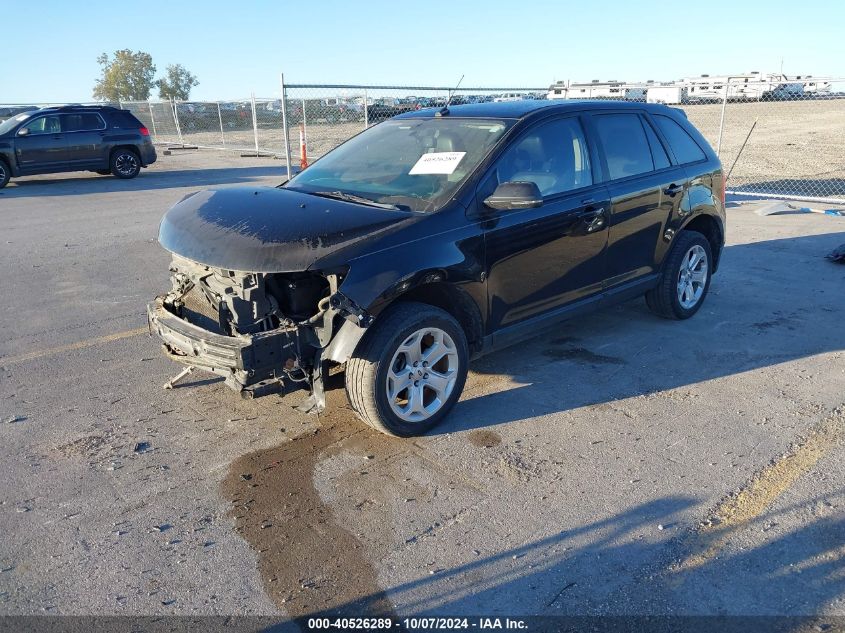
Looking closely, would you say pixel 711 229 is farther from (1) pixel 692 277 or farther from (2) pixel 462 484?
(2) pixel 462 484

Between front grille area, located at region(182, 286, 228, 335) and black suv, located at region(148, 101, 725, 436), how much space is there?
1 centimetres

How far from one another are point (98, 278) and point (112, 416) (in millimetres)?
3662

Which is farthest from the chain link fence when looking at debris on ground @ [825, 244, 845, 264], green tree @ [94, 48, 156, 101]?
green tree @ [94, 48, 156, 101]

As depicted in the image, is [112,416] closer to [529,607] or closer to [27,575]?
[27,575]

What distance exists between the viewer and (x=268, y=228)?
3760 millimetres

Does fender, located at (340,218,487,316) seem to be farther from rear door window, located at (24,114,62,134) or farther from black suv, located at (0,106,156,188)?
rear door window, located at (24,114,62,134)

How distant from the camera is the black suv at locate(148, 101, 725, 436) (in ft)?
11.9

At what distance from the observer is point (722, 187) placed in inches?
250

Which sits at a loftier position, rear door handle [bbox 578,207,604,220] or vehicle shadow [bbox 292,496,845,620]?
rear door handle [bbox 578,207,604,220]

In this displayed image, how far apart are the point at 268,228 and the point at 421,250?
33.3 inches

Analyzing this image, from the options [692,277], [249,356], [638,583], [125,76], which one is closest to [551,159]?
[692,277]

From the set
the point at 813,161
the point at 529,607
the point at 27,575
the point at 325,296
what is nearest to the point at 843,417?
the point at 529,607

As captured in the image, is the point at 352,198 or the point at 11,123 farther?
the point at 11,123

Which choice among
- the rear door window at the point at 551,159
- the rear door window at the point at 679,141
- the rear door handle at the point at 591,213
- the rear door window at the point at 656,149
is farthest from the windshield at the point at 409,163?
the rear door window at the point at 679,141
